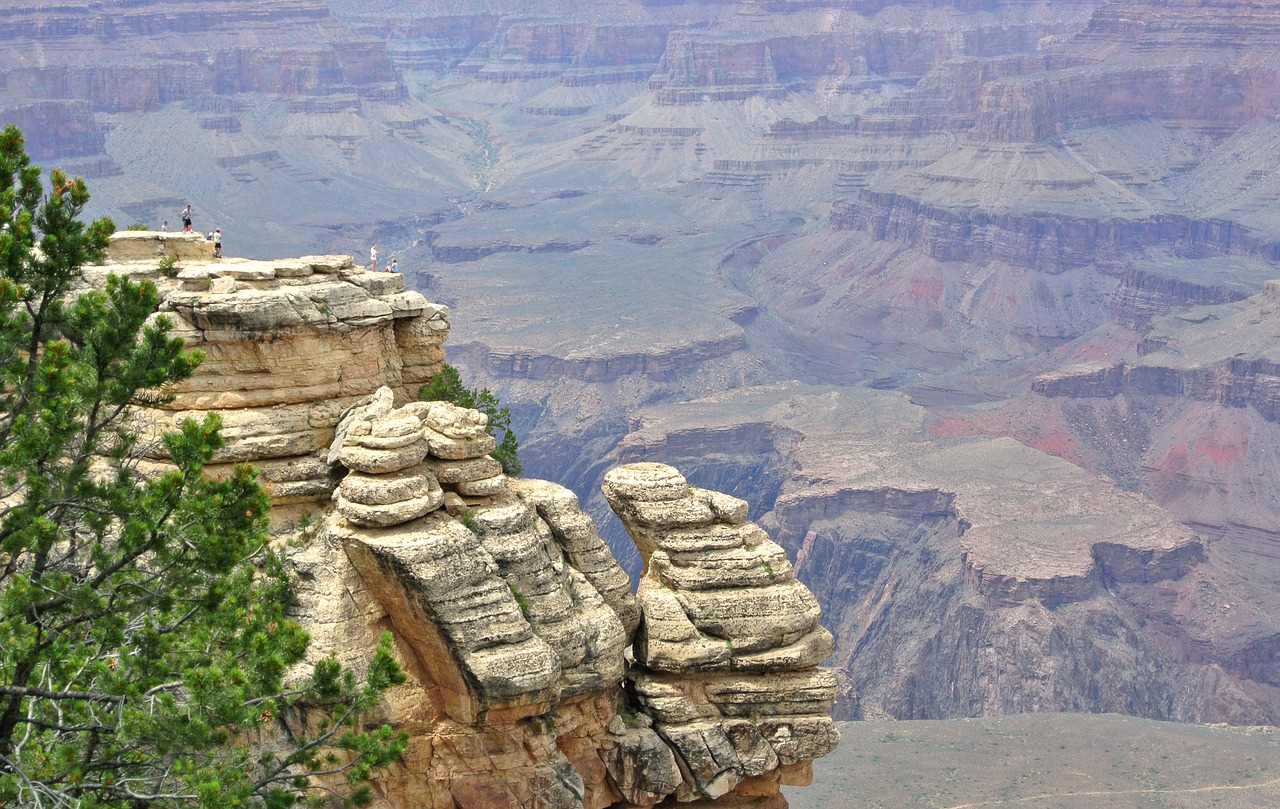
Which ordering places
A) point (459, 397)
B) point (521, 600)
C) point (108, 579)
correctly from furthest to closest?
point (459, 397), point (521, 600), point (108, 579)

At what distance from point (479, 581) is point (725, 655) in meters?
5.89

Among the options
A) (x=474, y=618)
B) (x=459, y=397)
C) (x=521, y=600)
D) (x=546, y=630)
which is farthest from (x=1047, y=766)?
A: (x=474, y=618)

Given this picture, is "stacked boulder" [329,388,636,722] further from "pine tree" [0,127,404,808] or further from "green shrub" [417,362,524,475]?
"pine tree" [0,127,404,808]

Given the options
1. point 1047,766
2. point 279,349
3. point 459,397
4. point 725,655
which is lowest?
point 1047,766

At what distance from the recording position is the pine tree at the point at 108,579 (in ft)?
76.4

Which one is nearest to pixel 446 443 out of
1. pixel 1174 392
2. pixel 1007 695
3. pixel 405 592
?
pixel 405 592

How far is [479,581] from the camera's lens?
100 ft

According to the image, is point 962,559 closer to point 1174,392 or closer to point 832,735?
point 1174,392

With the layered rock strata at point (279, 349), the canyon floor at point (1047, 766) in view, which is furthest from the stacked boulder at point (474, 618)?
the canyon floor at point (1047, 766)

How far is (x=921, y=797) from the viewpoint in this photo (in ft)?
213

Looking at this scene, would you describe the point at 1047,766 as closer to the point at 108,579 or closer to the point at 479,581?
the point at 479,581

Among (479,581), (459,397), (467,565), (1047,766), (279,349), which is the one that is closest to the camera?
(467,565)

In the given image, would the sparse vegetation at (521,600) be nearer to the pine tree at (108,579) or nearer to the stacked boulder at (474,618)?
the stacked boulder at (474,618)

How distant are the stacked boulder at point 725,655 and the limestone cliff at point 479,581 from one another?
4cm
